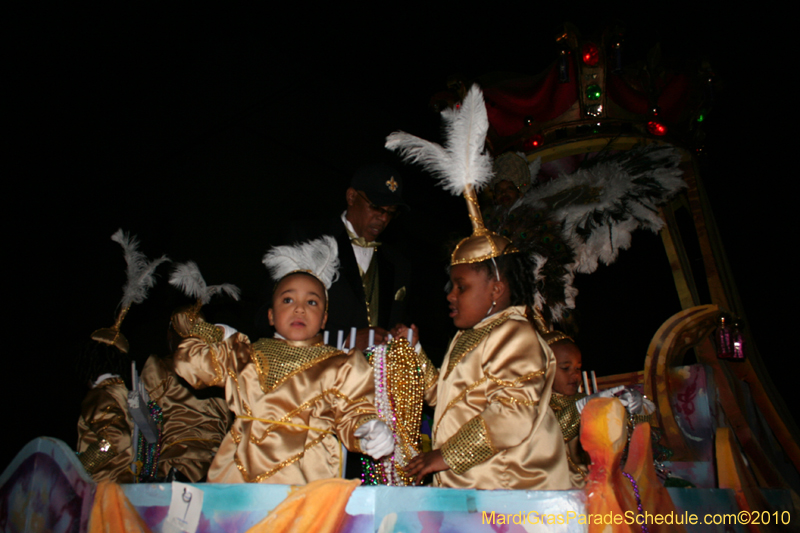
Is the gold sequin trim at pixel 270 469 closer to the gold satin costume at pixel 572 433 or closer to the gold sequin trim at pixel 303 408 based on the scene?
the gold sequin trim at pixel 303 408

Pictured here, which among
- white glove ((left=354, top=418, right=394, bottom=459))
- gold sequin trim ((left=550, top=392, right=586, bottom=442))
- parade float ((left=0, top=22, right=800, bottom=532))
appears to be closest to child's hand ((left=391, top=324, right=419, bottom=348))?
white glove ((left=354, top=418, right=394, bottom=459))

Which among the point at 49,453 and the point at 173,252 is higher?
the point at 173,252

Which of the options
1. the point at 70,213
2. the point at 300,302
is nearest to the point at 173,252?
the point at 70,213

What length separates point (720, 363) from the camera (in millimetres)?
3590

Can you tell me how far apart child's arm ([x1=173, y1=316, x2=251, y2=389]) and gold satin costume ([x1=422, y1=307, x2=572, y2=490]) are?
0.87 m

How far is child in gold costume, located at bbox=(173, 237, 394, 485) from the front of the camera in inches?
77.2

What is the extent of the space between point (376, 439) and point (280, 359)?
0.59 meters

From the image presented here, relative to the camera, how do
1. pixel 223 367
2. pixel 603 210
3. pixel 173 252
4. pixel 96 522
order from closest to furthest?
1. pixel 96 522
2. pixel 223 367
3. pixel 603 210
4. pixel 173 252

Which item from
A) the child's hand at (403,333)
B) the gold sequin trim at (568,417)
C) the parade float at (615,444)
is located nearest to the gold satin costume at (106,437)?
the parade float at (615,444)

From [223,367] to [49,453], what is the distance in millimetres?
717

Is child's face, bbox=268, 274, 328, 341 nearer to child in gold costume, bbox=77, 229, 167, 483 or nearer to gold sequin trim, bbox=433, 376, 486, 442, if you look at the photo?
gold sequin trim, bbox=433, 376, 486, 442

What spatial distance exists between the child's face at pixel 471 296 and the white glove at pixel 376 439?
609mm

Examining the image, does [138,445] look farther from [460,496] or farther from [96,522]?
[460,496]

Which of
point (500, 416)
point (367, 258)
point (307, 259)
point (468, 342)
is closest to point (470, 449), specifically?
point (500, 416)
